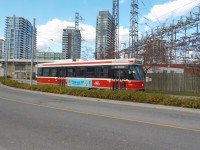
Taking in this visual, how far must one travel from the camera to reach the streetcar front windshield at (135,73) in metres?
28.3

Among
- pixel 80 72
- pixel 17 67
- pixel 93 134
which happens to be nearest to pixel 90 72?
pixel 80 72

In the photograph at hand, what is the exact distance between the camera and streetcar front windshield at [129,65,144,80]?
2831 centimetres

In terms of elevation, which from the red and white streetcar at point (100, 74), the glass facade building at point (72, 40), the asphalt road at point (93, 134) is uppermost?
the glass facade building at point (72, 40)

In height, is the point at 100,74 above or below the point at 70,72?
below

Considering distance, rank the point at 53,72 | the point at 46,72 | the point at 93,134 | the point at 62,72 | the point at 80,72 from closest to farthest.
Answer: the point at 93,134 < the point at 80,72 < the point at 62,72 < the point at 53,72 < the point at 46,72

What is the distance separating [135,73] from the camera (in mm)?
28625

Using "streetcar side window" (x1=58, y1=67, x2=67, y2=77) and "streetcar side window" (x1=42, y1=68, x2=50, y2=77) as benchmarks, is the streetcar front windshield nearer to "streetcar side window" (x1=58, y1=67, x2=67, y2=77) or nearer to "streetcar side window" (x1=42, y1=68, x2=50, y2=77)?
"streetcar side window" (x1=58, y1=67, x2=67, y2=77)

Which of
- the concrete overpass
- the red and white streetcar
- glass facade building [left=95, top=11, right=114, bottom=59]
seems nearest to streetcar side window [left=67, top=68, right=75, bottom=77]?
the red and white streetcar

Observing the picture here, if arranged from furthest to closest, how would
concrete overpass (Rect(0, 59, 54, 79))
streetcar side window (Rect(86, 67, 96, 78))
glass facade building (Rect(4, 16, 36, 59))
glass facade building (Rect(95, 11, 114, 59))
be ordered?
concrete overpass (Rect(0, 59, 54, 79)), glass facade building (Rect(4, 16, 36, 59)), glass facade building (Rect(95, 11, 114, 59)), streetcar side window (Rect(86, 67, 96, 78))

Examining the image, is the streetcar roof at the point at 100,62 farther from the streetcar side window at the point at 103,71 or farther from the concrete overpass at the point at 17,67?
the concrete overpass at the point at 17,67

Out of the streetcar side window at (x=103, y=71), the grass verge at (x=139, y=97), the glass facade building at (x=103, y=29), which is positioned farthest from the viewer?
the glass facade building at (x=103, y=29)

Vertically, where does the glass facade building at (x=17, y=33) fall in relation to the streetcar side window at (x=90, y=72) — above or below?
above

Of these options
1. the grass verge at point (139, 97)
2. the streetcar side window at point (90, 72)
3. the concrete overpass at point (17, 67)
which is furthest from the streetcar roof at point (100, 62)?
the concrete overpass at point (17, 67)

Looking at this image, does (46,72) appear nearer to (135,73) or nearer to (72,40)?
(135,73)
